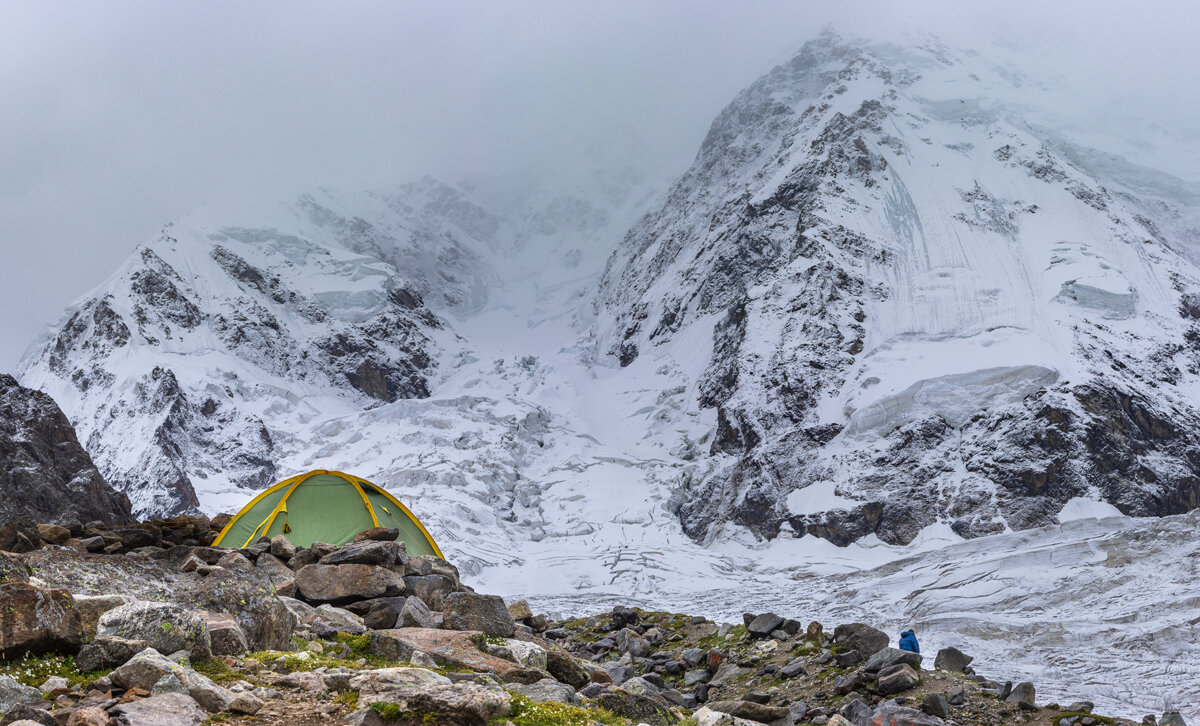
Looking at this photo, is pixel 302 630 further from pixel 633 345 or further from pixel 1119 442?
pixel 633 345

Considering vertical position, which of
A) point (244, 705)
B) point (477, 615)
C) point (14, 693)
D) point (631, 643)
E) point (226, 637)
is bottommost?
point (631, 643)

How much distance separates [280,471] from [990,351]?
74547mm

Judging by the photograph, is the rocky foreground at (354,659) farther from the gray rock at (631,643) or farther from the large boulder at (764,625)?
the gray rock at (631,643)

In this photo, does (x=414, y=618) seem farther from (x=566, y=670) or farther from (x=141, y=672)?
(x=141, y=672)

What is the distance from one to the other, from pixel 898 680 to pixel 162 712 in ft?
35.2

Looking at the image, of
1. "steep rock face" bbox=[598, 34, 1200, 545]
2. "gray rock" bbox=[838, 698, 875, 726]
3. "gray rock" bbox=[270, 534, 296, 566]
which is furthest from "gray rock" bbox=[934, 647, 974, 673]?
"steep rock face" bbox=[598, 34, 1200, 545]

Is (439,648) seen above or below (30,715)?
below

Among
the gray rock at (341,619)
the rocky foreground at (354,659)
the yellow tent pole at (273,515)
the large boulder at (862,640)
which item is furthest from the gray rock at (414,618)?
the yellow tent pole at (273,515)

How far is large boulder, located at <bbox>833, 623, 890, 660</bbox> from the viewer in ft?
49.8

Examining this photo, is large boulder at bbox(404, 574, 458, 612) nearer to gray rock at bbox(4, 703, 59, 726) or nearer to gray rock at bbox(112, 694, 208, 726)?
gray rock at bbox(112, 694, 208, 726)

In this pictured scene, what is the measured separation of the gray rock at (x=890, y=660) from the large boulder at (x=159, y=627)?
10389mm

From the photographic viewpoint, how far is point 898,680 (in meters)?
13.3

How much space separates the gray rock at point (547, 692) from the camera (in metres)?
8.12

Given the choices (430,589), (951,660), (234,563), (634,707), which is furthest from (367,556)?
(951,660)
